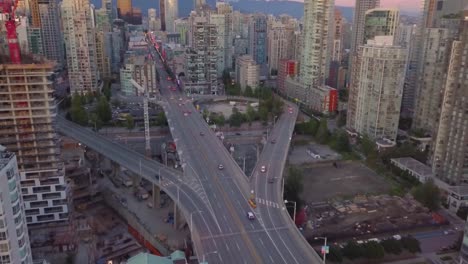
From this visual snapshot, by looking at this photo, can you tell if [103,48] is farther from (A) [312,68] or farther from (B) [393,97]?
(B) [393,97]

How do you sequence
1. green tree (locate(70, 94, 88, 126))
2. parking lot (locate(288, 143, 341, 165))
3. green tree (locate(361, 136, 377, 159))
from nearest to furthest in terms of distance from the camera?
green tree (locate(361, 136, 377, 159)), parking lot (locate(288, 143, 341, 165)), green tree (locate(70, 94, 88, 126))

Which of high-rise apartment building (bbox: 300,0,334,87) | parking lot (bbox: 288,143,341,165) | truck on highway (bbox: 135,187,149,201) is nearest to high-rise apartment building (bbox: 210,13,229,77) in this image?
high-rise apartment building (bbox: 300,0,334,87)

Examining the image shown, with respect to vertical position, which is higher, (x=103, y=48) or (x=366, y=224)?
(x=103, y=48)

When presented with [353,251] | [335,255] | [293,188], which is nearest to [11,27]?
[293,188]

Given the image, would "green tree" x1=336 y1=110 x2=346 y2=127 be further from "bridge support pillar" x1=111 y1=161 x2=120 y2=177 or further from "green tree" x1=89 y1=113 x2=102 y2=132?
"green tree" x1=89 y1=113 x2=102 y2=132

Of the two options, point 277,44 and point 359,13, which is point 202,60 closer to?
point 277,44

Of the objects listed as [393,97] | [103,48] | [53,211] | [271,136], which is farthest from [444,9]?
[53,211]
